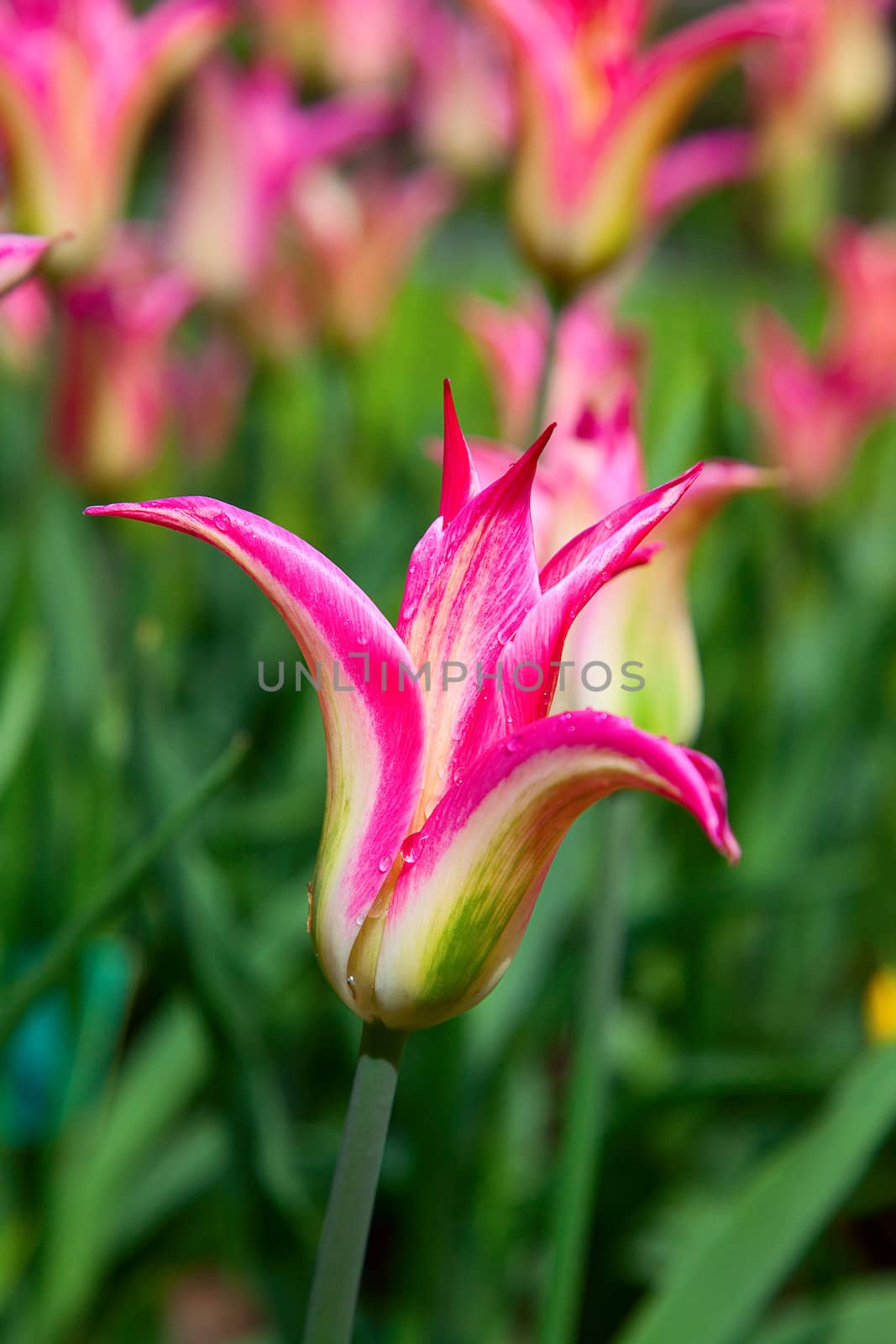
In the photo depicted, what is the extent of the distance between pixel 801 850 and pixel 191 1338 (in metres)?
0.66

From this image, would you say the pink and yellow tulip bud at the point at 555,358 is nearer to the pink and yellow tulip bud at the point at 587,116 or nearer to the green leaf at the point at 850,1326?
the pink and yellow tulip bud at the point at 587,116

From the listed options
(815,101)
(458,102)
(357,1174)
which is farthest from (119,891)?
(458,102)

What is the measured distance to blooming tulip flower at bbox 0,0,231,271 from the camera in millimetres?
803

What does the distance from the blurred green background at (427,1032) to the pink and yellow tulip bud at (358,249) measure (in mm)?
66

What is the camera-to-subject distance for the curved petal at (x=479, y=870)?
270 mm

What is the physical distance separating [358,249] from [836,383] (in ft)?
1.79

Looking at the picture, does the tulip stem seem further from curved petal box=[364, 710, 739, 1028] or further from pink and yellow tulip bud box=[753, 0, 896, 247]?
pink and yellow tulip bud box=[753, 0, 896, 247]

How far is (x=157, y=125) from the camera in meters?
2.01

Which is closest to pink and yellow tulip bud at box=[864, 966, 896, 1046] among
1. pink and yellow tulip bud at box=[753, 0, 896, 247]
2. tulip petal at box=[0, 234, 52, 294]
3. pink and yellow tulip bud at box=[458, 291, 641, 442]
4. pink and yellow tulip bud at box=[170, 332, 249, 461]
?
pink and yellow tulip bud at box=[458, 291, 641, 442]

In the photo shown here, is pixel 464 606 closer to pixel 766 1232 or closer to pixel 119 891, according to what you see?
pixel 119 891

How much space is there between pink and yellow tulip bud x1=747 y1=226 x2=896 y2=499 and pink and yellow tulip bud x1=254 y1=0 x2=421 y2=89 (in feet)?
2.30

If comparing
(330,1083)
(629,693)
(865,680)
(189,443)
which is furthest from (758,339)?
(629,693)

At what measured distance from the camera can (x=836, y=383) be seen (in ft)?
4.41

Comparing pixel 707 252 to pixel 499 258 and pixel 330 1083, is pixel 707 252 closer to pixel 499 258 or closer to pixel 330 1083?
pixel 499 258
